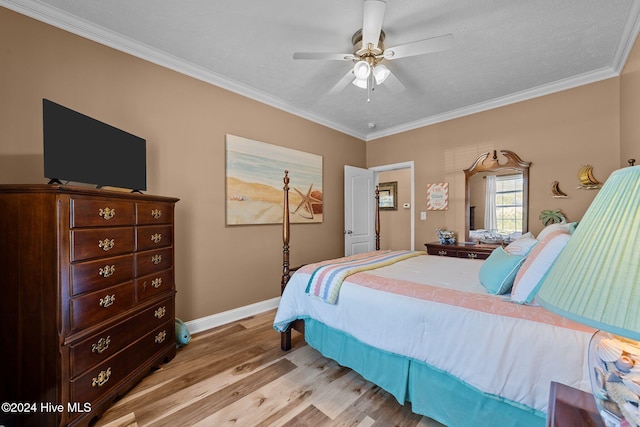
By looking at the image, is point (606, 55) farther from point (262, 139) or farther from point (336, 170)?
point (262, 139)

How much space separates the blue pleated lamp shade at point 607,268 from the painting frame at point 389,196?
503 cm

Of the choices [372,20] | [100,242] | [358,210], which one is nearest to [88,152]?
[100,242]

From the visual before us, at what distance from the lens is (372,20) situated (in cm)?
172

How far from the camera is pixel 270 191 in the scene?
130 inches

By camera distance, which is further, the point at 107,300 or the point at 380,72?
the point at 380,72

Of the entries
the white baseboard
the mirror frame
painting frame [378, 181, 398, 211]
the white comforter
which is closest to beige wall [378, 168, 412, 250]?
painting frame [378, 181, 398, 211]

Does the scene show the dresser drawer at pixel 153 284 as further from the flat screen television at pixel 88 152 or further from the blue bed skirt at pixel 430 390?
the blue bed skirt at pixel 430 390

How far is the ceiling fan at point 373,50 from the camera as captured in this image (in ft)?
5.59

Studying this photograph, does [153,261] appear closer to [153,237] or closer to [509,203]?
[153,237]

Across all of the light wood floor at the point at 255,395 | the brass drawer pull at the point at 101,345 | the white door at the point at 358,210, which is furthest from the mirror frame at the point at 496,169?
the brass drawer pull at the point at 101,345

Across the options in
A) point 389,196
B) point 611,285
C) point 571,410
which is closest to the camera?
point 611,285

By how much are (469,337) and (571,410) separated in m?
0.56

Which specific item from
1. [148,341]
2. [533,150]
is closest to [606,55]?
[533,150]

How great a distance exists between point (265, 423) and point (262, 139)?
2.81 m
